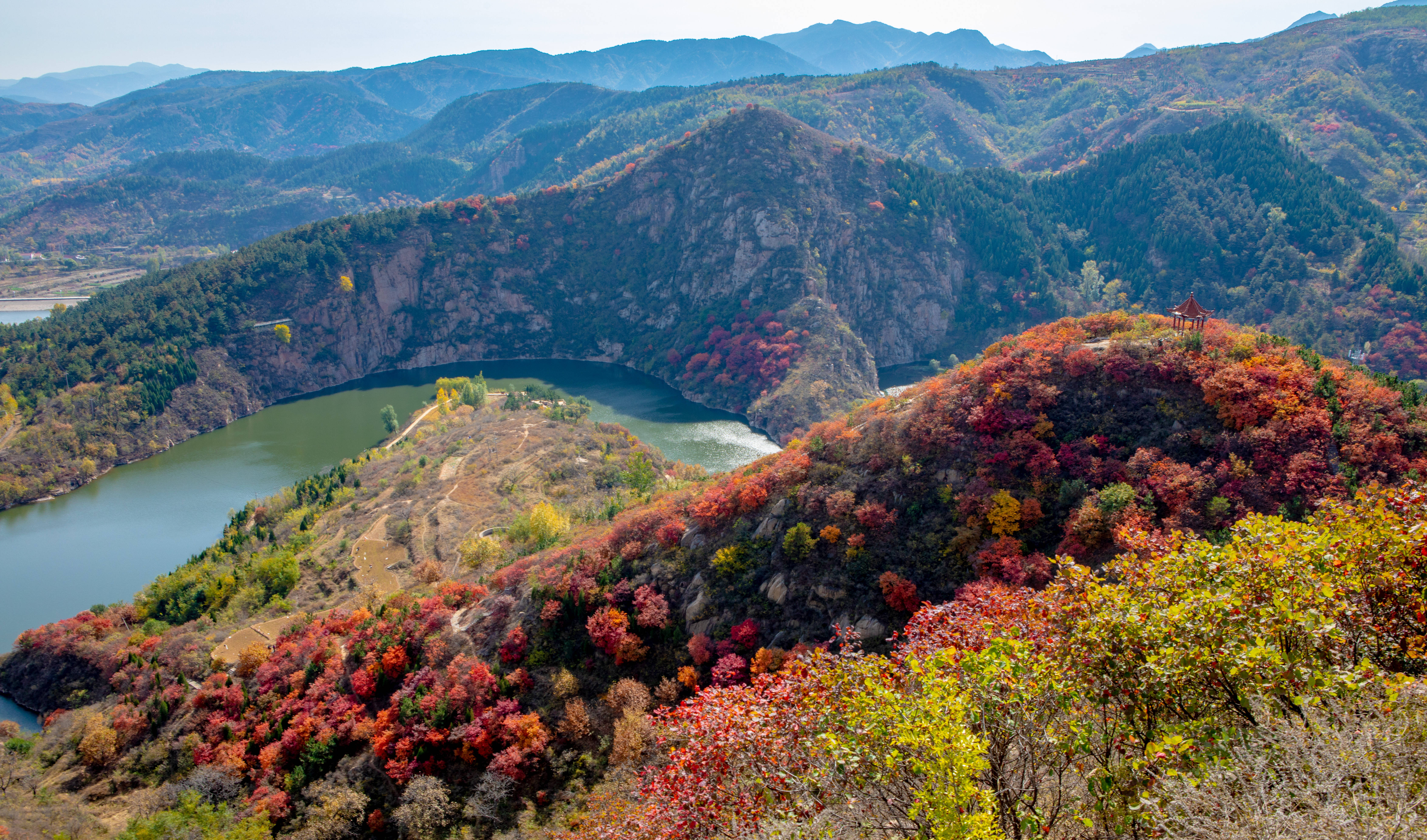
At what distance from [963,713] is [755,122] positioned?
A: 168920 mm

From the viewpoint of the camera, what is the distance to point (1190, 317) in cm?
4141

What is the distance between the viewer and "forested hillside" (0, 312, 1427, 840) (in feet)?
52.3

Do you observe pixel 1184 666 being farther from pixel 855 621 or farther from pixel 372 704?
pixel 372 704

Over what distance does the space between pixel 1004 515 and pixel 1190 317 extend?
17.6 m

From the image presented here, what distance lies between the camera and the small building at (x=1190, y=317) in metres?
41.2

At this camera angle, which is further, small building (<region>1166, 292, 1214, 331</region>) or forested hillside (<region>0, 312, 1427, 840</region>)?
small building (<region>1166, 292, 1214, 331</region>)

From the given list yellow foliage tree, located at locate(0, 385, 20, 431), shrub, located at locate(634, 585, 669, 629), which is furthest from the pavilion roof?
yellow foliage tree, located at locate(0, 385, 20, 431)

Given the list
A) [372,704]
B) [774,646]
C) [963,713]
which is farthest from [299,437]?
[963,713]

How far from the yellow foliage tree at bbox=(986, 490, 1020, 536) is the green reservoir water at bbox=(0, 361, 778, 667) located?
62.7 meters

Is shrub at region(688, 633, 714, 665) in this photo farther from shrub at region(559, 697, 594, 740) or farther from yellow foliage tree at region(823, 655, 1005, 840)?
yellow foliage tree at region(823, 655, 1005, 840)

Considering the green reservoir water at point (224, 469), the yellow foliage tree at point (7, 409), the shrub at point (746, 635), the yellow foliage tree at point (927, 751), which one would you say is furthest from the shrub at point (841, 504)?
the yellow foliage tree at point (7, 409)

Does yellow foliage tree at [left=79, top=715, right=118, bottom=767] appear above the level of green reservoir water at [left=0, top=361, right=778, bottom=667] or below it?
above

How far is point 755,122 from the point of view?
168m

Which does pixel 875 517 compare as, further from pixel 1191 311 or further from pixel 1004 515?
pixel 1191 311
